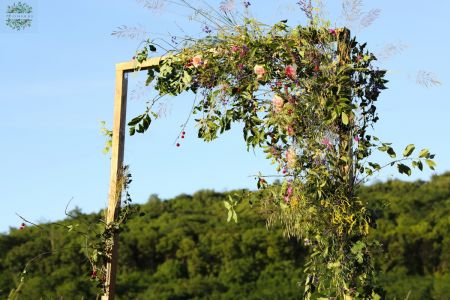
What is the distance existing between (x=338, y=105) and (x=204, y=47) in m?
1.18

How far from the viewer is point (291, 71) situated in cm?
412

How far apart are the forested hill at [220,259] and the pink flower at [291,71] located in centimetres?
668

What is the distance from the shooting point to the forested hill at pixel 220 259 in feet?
34.9

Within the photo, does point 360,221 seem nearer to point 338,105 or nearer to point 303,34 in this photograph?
point 338,105

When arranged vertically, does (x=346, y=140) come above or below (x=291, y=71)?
below

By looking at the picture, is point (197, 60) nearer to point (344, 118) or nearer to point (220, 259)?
point (344, 118)

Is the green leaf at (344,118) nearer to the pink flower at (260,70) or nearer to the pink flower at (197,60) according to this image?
the pink flower at (260,70)

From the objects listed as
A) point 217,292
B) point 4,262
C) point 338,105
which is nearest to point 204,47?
point 338,105

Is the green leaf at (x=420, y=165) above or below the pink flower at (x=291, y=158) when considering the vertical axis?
below

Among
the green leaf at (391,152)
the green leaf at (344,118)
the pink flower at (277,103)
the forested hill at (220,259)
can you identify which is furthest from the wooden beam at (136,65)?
the forested hill at (220,259)

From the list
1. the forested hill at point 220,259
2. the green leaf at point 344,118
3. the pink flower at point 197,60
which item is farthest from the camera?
the forested hill at point 220,259

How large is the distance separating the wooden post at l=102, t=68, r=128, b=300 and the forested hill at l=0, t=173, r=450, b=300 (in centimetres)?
548

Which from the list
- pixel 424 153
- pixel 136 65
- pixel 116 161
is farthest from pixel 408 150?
pixel 116 161

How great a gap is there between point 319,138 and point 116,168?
1.87 meters
